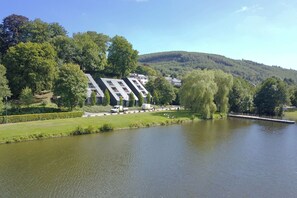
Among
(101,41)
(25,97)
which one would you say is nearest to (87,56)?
(101,41)

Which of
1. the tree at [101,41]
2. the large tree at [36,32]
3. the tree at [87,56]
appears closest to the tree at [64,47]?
the tree at [87,56]

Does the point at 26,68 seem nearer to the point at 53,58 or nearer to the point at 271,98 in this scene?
the point at 53,58

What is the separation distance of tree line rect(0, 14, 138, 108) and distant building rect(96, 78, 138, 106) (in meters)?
7.31

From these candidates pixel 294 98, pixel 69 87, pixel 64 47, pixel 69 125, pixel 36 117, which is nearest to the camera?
pixel 69 125

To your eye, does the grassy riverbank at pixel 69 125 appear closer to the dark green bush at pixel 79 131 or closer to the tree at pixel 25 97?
the dark green bush at pixel 79 131

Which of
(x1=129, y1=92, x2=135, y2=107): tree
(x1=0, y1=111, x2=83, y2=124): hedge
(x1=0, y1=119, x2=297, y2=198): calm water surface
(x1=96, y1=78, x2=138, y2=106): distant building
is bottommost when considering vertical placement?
(x1=0, y1=119, x2=297, y2=198): calm water surface

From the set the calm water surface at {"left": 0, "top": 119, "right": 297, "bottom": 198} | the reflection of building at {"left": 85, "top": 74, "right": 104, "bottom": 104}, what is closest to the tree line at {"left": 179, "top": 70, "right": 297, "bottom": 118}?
the reflection of building at {"left": 85, "top": 74, "right": 104, "bottom": 104}

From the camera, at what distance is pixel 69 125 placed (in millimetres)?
38250

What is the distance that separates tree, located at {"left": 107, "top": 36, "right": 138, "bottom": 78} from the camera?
77500 mm

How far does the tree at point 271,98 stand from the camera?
222ft

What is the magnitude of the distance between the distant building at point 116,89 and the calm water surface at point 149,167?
25.7m

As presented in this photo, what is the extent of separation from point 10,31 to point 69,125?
1567 inches

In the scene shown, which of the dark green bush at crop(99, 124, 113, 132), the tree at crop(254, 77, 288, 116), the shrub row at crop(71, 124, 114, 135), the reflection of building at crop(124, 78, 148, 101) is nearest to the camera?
the shrub row at crop(71, 124, 114, 135)

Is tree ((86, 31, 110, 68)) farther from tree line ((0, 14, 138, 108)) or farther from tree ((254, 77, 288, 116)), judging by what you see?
tree ((254, 77, 288, 116))
